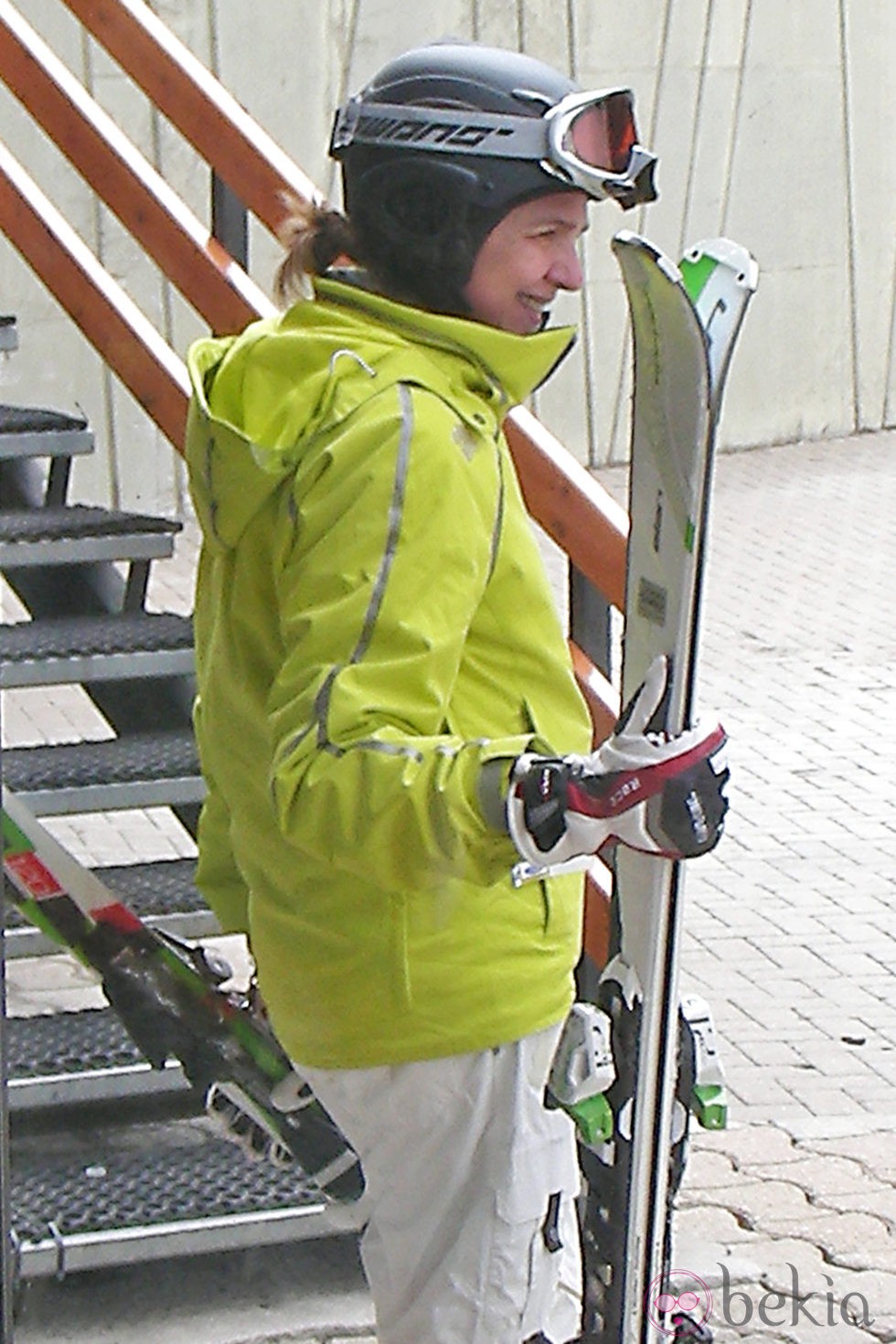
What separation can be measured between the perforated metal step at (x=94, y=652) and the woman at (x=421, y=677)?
1.92 m

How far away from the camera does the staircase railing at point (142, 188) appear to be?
15.9 ft

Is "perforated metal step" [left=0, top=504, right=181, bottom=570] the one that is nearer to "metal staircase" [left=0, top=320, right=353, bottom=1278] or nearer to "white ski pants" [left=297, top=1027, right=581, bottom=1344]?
"metal staircase" [left=0, top=320, right=353, bottom=1278]

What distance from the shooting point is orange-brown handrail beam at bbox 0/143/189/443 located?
5105 mm

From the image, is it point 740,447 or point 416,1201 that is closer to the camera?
point 416,1201

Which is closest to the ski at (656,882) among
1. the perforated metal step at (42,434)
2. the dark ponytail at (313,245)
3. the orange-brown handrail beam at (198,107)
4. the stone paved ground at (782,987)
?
the dark ponytail at (313,245)

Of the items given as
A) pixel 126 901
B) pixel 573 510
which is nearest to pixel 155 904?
pixel 126 901

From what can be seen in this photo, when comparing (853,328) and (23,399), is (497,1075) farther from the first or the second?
(853,328)

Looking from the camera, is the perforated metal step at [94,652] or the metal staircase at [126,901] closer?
the metal staircase at [126,901]

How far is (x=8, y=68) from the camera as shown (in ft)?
18.5

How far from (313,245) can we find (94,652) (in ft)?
7.06

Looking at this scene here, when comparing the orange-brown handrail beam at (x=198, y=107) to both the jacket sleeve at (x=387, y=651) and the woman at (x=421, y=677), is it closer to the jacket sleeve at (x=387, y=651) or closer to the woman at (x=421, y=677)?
the woman at (x=421, y=677)

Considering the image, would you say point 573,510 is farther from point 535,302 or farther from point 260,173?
point 260,173

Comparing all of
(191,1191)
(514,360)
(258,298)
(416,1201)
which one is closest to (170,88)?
(258,298)

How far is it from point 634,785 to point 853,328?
12.0 metres
